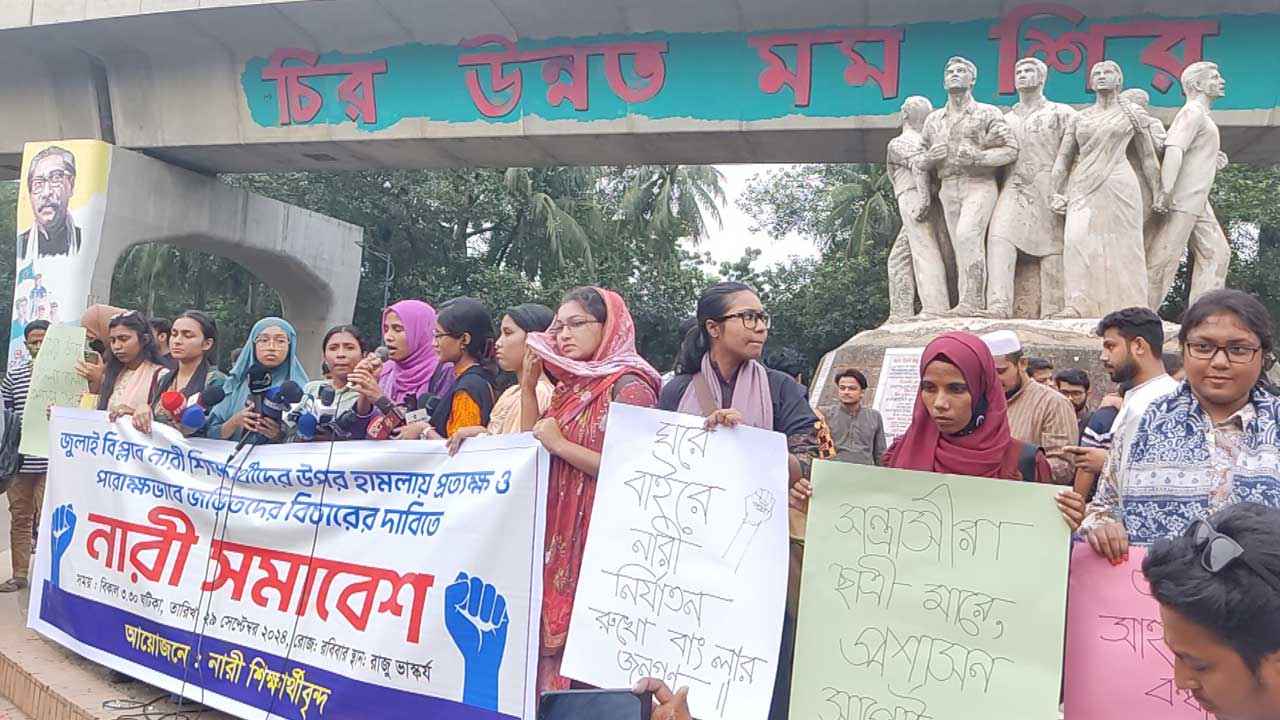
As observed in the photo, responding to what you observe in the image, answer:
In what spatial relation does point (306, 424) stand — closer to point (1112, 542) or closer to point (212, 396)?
point (212, 396)

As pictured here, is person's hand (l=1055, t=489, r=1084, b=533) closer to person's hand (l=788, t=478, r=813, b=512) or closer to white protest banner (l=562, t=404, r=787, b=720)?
person's hand (l=788, t=478, r=813, b=512)

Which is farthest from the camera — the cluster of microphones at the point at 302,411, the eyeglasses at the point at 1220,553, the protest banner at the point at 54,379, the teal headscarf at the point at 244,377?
the protest banner at the point at 54,379

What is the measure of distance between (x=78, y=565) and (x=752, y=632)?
10.3 feet

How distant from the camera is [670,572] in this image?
8.48 ft

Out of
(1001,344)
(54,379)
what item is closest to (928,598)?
(1001,344)

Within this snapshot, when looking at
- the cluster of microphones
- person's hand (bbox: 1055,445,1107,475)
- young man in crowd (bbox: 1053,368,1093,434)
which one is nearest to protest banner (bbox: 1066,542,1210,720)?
person's hand (bbox: 1055,445,1107,475)

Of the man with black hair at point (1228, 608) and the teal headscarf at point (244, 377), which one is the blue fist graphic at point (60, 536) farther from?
the man with black hair at point (1228, 608)

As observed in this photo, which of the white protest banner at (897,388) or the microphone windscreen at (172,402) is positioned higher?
the white protest banner at (897,388)

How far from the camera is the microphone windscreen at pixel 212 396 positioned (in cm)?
385

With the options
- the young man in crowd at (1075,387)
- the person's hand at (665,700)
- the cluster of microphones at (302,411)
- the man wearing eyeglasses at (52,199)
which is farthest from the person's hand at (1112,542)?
the man wearing eyeglasses at (52,199)

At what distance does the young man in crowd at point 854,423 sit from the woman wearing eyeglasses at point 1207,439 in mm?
2770

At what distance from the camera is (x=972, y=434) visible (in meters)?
2.36

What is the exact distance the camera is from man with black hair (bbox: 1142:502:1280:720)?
1.20 meters

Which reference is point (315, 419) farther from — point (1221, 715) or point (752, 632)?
point (1221, 715)
